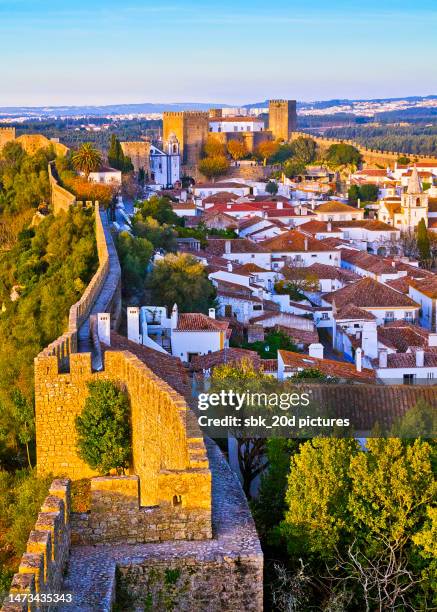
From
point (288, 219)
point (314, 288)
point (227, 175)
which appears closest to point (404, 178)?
point (227, 175)

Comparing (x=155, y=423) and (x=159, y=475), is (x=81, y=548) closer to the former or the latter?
(x=159, y=475)

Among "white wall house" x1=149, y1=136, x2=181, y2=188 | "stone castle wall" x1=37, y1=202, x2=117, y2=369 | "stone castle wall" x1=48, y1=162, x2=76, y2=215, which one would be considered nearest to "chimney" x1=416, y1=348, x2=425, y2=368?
"stone castle wall" x1=37, y1=202, x2=117, y2=369

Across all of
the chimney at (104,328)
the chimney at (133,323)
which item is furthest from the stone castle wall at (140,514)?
the chimney at (133,323)

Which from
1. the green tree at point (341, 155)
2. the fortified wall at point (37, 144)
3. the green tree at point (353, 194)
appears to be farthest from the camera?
the green tree at point (341, 155)

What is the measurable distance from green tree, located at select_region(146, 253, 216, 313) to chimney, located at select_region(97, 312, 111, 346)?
22.3 ft

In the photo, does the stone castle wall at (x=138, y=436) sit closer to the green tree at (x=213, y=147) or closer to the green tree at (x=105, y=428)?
the green tree at (x=105, y=428)

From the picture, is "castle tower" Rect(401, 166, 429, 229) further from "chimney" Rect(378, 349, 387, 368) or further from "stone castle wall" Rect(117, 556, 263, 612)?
"stone castle wall" Rect(117, 556, 263, 612)

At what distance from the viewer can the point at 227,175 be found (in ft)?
183

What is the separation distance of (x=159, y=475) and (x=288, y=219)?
35.4 m

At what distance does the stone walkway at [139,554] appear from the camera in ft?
16.4

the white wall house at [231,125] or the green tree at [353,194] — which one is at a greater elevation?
the white wall house at [231,125]

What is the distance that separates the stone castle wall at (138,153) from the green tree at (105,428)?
41763 mm

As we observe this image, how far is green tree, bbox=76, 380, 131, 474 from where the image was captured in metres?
7.80

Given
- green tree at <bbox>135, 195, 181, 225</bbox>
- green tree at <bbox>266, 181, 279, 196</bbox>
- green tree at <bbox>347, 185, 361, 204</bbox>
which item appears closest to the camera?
green tree at <bbox>135, 195, 181, 225</bbox>
